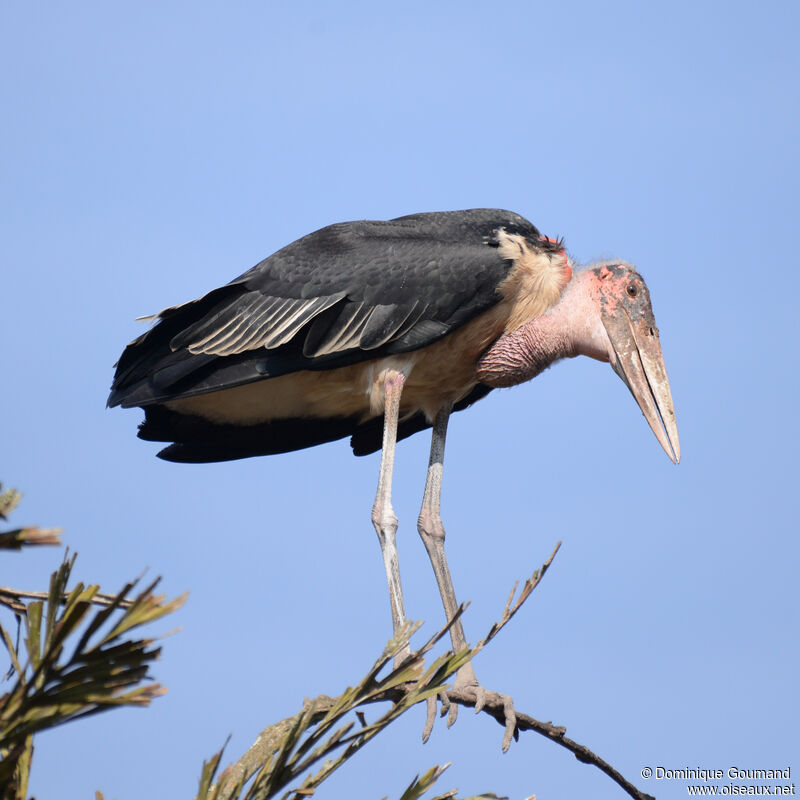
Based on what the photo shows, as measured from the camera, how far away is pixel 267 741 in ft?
14.9

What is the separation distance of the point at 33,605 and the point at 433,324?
4455mm

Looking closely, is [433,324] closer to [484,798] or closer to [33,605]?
[484,798]

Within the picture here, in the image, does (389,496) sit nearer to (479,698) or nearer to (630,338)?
(479,698)

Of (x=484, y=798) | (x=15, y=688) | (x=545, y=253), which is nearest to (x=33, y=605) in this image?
(x=15, y=688)

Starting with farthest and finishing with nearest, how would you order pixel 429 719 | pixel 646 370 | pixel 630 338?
pixel 630 338
pixel 646 370
pixel 429 719

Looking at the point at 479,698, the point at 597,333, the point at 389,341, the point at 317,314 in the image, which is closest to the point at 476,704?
the point at 479,698

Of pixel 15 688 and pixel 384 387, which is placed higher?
pixel 384 387

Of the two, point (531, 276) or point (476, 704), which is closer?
point (476, 704)

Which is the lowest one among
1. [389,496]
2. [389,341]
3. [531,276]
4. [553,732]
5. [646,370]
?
[553,732]

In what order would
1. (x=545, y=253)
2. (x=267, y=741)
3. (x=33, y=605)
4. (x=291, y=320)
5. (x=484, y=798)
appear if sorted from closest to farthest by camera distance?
(x=33, y=605), (x=484, y=798), (x=267, y=741), (x=291, y=320), (x=545, y=253)

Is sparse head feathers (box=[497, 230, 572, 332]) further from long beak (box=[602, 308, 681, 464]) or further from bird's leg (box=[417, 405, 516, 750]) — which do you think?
bird's leg (box=[417, 405, 516, 750])

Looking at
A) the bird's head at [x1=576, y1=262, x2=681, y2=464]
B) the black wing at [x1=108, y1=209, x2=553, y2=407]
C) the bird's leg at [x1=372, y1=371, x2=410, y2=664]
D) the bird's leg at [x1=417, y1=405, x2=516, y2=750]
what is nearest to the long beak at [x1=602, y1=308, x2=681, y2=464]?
the bird's head at [x1=576, y1=262, x2=681, y2=464]

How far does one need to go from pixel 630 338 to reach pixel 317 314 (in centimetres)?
185

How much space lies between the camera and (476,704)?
6.18m
